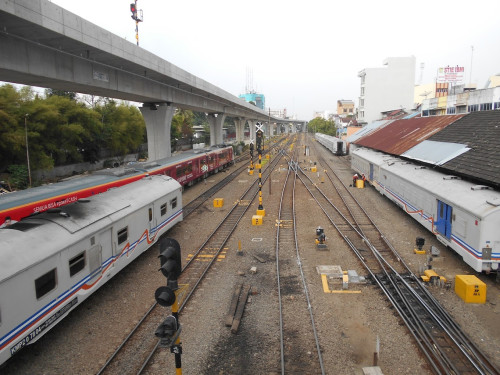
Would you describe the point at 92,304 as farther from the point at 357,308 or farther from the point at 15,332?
the point at 357,308

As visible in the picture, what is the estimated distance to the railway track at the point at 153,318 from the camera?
8852 millimetres

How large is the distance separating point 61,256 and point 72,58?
42.1 ft

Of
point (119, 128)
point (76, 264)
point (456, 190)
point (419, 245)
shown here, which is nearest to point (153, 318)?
point (76, 264)

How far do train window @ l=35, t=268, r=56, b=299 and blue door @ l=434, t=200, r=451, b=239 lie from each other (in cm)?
1467

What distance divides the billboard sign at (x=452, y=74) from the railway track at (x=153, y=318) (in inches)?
2543

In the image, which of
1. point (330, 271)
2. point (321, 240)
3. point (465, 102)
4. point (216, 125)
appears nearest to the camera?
point (330, 271)

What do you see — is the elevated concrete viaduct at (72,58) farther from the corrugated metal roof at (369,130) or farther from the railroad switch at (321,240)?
the corrugated metal roof at (369,130)

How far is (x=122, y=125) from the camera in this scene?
47.5 meters

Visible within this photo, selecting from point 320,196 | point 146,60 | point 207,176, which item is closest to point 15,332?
point 146,60

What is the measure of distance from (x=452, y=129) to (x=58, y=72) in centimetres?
2577

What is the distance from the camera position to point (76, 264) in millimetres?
10219

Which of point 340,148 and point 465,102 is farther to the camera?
point 340,148

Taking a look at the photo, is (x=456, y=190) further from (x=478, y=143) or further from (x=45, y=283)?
(x=45, y=283)

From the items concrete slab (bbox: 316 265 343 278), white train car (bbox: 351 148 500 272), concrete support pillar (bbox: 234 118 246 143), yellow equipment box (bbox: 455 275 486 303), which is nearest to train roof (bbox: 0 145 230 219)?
concrete slab (bbox: 316 265 343 278)
